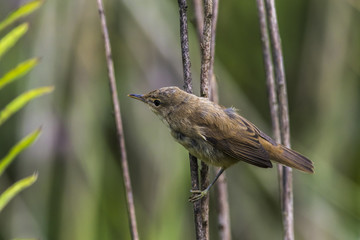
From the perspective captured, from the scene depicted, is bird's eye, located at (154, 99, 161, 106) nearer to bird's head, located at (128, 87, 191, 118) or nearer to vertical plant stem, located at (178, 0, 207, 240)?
bird's head, located at (128, 87, 191, 118)

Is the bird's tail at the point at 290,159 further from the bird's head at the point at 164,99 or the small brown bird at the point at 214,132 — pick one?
the bird's head at the point at 164,99

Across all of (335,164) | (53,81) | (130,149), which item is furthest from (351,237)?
(53,81)

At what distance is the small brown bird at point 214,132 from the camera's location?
8.41 feet

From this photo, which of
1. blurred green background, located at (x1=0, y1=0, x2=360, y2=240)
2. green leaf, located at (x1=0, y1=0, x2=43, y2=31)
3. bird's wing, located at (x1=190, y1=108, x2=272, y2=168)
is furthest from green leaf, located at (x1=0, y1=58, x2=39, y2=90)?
blurred green background, located at (x1=0, y1=0, x2=360, y2=240)

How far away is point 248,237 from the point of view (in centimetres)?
378

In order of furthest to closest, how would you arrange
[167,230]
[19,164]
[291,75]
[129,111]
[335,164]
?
[291,75] → [335,164] → [129,111] → [19,164] → [167,230]

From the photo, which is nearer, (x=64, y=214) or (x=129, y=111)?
(x=64, y=214)

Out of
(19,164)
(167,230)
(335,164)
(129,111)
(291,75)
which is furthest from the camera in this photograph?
(291,75)

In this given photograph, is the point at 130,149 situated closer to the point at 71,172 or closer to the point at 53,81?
the point at 71,172

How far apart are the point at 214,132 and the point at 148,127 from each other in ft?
2.68

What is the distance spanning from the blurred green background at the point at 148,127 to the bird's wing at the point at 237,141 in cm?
64

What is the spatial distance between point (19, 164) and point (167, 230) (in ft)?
3.51

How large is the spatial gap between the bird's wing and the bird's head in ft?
0.58

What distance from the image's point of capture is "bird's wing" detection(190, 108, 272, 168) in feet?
8.44
